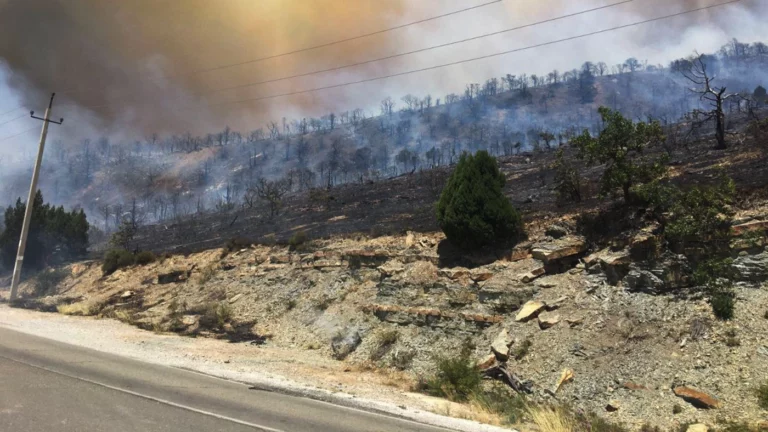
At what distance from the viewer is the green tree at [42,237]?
A: 40.3 meters

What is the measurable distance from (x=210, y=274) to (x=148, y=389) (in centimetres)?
1801

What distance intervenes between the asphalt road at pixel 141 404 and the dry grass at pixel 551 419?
2.59 metres

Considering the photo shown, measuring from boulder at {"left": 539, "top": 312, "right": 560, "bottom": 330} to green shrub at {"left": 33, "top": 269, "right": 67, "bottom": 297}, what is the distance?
3413 cm

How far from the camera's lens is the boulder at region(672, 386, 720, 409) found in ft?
30.1

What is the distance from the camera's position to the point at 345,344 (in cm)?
1675

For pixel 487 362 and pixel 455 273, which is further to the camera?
pixel 455 273

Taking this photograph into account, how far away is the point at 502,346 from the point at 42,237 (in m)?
44.5

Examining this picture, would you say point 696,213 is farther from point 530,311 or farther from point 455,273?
point 455,273

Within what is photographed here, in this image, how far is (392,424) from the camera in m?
8.16

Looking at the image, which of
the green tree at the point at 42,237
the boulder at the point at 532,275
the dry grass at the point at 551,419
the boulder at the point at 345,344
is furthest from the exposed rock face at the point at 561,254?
the green tree at the point at 42,237

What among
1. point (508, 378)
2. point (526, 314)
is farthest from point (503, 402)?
point (526, 314)

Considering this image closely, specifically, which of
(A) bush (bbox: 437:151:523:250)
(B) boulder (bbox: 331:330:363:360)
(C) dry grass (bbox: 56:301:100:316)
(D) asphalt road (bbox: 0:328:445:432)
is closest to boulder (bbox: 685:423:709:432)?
(D) asphalt road (bbox: 0:328:445:432)

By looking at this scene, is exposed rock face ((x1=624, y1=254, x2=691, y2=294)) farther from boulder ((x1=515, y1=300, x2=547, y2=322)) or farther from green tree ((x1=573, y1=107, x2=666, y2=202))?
green tree ((x1=573, y1=107, x2=666, y2=202))

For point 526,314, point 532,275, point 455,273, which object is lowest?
point 526,314
